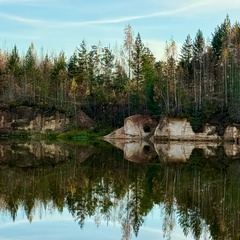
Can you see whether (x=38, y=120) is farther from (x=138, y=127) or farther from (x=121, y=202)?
(x=121, y=202)

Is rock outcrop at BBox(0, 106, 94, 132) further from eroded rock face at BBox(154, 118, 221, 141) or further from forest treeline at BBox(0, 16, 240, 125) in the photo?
eroded rock face at BBox(154, 118, 221, 141)

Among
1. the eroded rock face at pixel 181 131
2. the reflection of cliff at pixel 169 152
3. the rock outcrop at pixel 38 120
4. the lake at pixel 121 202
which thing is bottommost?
→ the lake at pixel 121 202

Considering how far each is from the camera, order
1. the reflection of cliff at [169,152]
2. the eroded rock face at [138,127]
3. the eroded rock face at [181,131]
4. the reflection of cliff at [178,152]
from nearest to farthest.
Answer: the reflection of cliff at [178,152] → the reflection of cliff at [169,152] → the eroded rock face at [181,131] → the eroded rock face at [138,127]

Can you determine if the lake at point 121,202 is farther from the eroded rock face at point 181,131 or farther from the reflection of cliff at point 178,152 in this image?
the eroded rock face at point 181,131

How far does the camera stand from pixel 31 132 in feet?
275

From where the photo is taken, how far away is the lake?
588 inches

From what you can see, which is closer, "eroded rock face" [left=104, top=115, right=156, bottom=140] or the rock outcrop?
"eroded rock face" [left=104, top=115, right=156, bottom=140]

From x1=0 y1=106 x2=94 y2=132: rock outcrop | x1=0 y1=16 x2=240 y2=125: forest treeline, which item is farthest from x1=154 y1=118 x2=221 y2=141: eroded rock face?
x1=0 y1=106 x2=94 y2=132: rock outcrop

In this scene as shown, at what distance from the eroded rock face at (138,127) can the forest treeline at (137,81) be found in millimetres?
3174

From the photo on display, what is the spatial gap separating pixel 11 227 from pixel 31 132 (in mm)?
69434

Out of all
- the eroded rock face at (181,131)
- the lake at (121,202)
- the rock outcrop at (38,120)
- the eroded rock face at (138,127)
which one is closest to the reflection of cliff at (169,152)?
the eroded rock face at (181,131)

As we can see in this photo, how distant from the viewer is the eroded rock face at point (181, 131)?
64875 mm

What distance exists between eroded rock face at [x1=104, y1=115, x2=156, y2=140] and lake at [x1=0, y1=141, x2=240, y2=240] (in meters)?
37.0

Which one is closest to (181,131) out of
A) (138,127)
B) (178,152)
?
(138,127)
